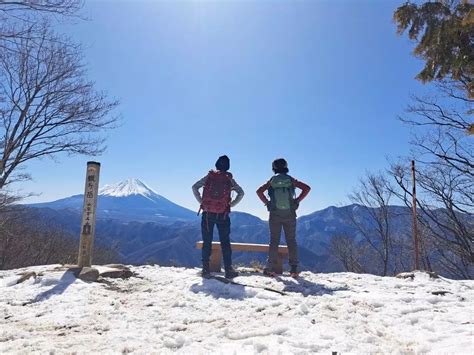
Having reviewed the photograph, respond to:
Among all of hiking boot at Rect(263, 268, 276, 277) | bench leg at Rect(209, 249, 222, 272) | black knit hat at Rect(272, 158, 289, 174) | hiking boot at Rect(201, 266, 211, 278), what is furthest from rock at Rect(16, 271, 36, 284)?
black knit hat at Rect(272, 158, 289, 174)

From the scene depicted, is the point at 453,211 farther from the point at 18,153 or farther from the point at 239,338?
the point at 18,153

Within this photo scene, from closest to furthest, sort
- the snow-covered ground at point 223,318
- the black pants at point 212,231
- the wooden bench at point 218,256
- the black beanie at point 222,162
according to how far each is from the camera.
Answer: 1. the snow-covered ground at point 223,318
2. the black pants at point 212,231
3. the black beanie at point 222,162
4. the wooden bench at point 218,256

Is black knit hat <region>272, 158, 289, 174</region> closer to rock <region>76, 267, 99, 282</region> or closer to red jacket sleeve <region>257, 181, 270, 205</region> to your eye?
red jacket sleeve <region>257, 181, 270, 205</region>

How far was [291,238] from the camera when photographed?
Result: 6422 millimetres

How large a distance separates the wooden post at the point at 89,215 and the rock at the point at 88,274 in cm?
46

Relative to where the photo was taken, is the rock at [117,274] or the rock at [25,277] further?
the rock at [117,274]

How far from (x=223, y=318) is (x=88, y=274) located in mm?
3134

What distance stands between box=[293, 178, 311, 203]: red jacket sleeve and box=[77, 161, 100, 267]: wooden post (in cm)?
427

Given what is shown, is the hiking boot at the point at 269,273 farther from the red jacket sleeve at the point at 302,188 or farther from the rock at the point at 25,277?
the rock at the point at 25,277

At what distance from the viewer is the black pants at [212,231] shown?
603 centimetres

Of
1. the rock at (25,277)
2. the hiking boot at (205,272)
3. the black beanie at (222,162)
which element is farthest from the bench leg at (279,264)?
the rock at (25,277)

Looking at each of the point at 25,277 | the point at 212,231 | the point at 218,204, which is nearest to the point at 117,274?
the point at 25,277

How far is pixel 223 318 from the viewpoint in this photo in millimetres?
3594

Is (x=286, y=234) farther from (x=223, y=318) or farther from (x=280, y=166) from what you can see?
(x=223, y=318)
